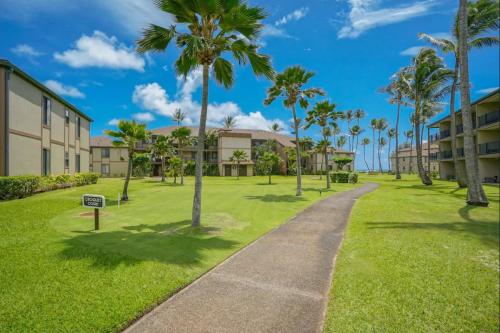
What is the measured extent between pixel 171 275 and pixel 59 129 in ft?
89.9

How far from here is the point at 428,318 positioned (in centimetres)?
376

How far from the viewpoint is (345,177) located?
37.6m

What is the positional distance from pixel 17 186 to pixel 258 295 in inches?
Answer: 777

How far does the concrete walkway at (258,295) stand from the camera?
3.99 m

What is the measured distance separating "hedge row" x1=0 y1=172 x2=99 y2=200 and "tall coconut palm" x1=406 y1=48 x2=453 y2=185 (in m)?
34.0

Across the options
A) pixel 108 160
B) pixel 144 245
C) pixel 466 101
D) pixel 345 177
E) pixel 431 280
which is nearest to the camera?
pixel 431 280

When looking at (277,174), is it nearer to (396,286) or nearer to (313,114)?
(313,114)

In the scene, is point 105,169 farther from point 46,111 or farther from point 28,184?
point 28,184

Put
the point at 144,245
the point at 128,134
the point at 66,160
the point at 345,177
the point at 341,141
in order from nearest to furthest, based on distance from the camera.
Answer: the point at 144,245
the point at 128,134
the point at 66,160
the point at 345,177
the point at 341,141

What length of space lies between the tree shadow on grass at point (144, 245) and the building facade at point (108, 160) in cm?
5316

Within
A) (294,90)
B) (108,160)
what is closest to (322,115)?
(294,90)

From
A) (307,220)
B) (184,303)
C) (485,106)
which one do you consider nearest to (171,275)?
(184,303)

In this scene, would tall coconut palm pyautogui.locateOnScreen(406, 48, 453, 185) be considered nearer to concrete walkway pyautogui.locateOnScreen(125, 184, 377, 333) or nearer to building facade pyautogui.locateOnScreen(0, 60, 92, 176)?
concrete walkway pyautogui.locateOnScreen(125, 184, 377, 333)

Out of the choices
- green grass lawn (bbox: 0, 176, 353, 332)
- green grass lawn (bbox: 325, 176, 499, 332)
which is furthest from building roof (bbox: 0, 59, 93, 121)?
green grass lawn (bbox: 325, 176, 499, 332)
